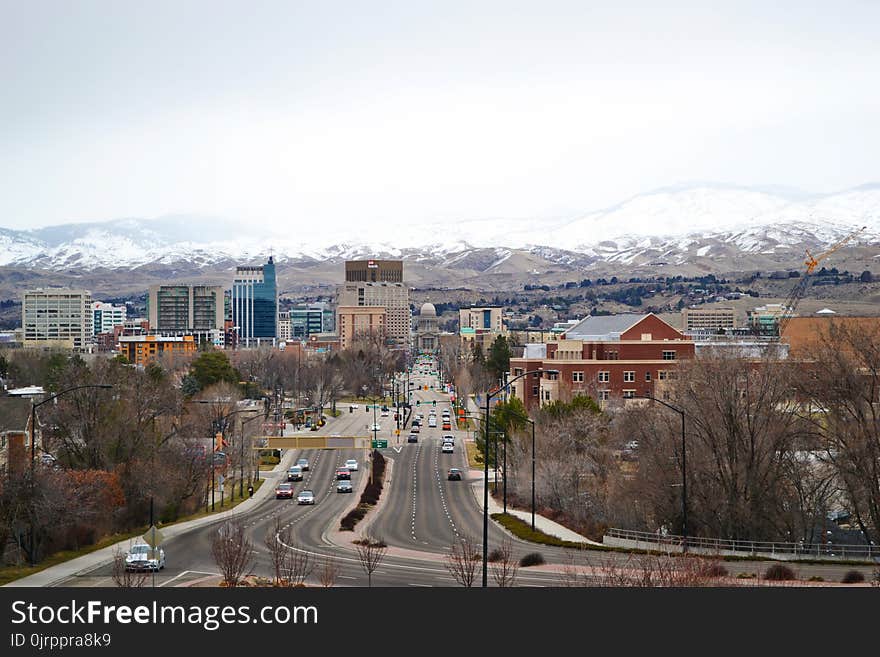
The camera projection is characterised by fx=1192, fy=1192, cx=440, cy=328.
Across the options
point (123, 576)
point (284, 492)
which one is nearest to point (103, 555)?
point (123, 576)

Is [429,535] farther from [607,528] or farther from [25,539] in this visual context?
[25,539]

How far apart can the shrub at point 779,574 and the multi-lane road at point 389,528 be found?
2034 millimetres

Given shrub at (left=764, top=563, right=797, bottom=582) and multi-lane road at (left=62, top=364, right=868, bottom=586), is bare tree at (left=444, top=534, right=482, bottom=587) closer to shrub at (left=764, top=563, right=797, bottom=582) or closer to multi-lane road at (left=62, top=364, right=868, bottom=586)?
multi-lane road at (left=62, top=364, right=868, bottom=586)

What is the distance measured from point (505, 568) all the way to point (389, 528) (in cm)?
2400

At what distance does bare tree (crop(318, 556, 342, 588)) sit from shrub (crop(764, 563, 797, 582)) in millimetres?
13053

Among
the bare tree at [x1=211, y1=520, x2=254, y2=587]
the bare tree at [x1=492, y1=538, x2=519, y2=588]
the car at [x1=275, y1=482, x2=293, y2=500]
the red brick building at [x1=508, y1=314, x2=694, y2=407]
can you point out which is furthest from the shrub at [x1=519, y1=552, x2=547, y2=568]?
the red brick building at [x1=508, y1=314, x2=694, y2=407]

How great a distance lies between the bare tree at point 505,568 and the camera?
31498mm

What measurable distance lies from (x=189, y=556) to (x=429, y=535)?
1202cm

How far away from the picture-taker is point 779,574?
Answer: 3666 centimetres

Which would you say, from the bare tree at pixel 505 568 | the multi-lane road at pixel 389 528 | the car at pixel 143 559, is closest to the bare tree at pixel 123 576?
the car at pixel 143 559

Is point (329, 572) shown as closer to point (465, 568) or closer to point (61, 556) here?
point (465, 568)

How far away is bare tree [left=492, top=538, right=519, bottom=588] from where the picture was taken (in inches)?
1240

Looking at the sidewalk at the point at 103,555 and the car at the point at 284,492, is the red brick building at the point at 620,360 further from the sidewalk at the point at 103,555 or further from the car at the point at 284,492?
the sidewalk at the point at 103,555
